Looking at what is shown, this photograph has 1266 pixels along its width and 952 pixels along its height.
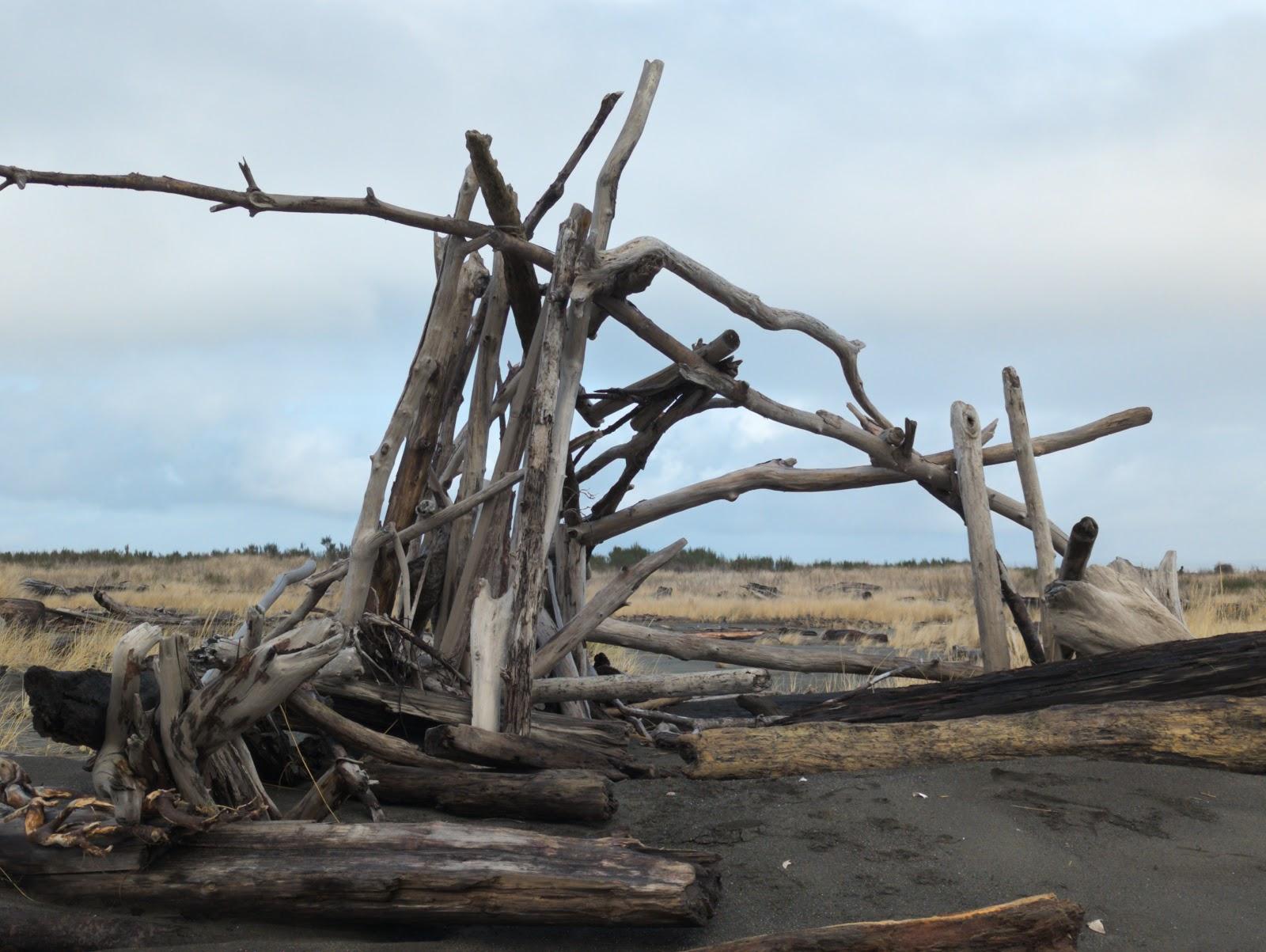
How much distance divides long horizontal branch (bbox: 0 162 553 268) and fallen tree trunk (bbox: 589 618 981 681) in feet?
8.65

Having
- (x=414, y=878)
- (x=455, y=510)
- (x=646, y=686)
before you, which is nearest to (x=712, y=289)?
(x=455, y=510)

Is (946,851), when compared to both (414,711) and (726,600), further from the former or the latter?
(726,600)

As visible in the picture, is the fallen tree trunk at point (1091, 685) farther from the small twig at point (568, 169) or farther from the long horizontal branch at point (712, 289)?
the small twig at point (568, 169)

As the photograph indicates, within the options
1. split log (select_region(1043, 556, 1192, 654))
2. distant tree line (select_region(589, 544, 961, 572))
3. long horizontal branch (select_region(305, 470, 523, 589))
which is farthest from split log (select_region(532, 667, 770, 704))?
distant tree line (select_region(589, 544, 961, 572))

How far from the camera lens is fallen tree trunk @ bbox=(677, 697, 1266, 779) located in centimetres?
464

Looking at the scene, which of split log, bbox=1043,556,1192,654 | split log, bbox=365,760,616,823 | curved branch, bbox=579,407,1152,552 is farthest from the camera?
curved branch, bbox=579,407,1152,552

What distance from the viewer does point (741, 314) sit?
6160 mm

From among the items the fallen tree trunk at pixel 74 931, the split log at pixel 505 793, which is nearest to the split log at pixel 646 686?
the split log at pixel 505 793

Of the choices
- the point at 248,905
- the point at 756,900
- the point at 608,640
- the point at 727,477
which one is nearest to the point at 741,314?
the point at 727,477

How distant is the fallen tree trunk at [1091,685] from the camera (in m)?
4.88

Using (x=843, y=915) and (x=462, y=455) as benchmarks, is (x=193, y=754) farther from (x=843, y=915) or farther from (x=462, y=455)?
(x=462, y=455)

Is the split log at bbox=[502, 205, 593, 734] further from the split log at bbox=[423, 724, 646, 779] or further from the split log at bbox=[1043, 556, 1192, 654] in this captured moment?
the split log at bbox=[1043, 556, 1192, 654]

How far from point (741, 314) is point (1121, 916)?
12.1 feet

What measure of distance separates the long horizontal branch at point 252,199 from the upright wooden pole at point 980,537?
3034 millimetres
